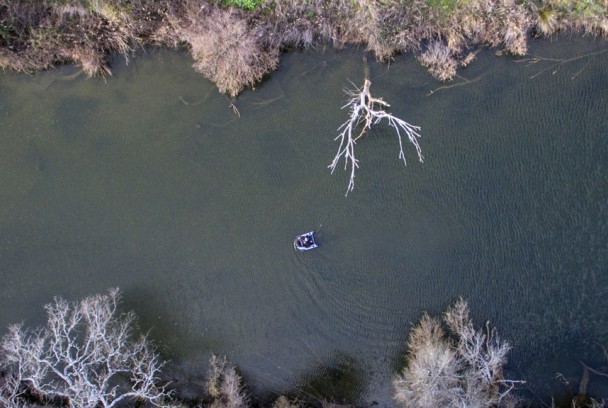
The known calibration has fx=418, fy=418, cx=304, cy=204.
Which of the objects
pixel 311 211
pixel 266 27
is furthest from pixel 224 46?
pixel 311 211

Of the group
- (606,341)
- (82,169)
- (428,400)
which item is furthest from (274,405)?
(606,341)

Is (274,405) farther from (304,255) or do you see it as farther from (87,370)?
(87,370)

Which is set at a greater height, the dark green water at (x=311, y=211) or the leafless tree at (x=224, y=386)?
the dark green water at (x=311, y=211)

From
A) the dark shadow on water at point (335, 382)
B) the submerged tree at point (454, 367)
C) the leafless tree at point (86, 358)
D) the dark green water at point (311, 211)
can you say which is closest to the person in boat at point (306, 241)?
the dark green water at point (311, 211)

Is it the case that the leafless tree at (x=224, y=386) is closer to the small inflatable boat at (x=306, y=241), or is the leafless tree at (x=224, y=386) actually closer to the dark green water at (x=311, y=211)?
the dark green water at (x=311, y=211)

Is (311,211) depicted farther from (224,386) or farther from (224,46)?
(224,386)

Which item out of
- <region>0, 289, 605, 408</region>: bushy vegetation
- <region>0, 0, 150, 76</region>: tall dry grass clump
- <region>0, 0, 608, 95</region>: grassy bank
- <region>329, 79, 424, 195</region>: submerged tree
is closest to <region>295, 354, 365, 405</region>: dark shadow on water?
<region>0, 289, 605, 408</region>: bushy vegetation
